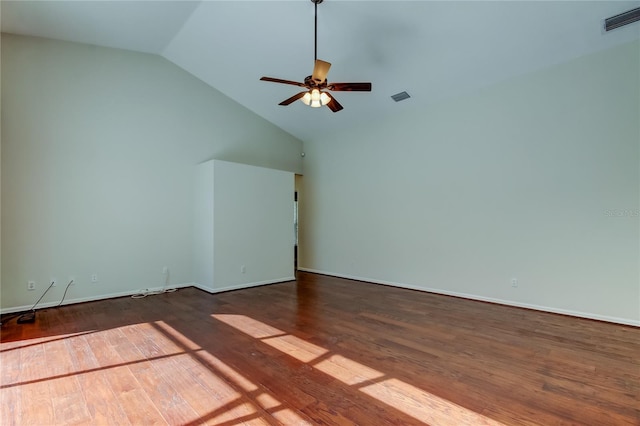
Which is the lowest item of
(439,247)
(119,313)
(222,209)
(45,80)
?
(119,313)

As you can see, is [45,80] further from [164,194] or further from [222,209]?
[222,209]

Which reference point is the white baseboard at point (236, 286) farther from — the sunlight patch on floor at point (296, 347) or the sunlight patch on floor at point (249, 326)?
the sunlight patch on floor at point (296, 347)

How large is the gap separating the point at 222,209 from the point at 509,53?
4.96 m

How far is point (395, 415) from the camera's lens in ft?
6.37

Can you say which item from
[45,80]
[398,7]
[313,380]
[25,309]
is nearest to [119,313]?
[25,309]

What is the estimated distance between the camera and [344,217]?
22.4ft

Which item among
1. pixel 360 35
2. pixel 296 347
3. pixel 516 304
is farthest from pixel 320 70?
pixel 516 304

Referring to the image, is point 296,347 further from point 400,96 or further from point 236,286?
point 400,96

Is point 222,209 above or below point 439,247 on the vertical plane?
above

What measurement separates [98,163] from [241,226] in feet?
8.12

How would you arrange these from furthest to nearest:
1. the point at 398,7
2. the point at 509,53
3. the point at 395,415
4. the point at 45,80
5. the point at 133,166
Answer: the point at 133,166 < the point at 45,80 < the point at 509,53 < the point at 398,7 < the point at 395,415

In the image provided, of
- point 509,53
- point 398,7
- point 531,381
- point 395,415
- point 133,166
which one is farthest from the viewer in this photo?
point 133,166

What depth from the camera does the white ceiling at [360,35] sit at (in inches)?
144

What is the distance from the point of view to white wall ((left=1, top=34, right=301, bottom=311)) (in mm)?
4293
